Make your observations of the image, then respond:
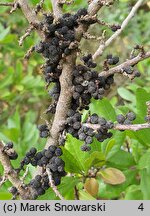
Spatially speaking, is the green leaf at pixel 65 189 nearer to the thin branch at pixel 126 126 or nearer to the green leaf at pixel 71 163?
the green leaf at pixel 71 163

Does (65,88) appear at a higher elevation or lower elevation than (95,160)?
higher

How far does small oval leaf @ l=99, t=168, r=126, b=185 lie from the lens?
129 centimetres

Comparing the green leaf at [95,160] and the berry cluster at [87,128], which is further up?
the berry cluster at [87,128]

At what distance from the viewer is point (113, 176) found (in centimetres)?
129

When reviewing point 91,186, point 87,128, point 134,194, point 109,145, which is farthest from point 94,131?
point 134,194

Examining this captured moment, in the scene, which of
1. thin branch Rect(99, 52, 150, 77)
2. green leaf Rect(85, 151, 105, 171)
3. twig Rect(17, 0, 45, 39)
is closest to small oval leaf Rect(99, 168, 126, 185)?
green leaf Rect(85, 151, 105, 171)

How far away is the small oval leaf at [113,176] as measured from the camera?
50.7 inches

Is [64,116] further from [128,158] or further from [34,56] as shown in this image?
[34,56]

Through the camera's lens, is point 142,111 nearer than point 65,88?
No

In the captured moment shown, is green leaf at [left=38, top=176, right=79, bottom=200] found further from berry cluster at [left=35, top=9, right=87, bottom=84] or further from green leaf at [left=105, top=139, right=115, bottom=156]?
berry cluster at [left=35, top=9, right=87, bottom=84]

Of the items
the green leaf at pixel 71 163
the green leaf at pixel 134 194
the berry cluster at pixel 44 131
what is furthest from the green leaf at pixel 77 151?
the green leaf at pixel 134 194

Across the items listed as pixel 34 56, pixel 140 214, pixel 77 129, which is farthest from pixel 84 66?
pixel 34 56

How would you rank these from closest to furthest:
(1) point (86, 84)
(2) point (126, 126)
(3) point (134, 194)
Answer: (2) point (126, 126)
(1) point (86, 84)
(3) point (134, 194)

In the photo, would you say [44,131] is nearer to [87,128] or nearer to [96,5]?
[87,128]
